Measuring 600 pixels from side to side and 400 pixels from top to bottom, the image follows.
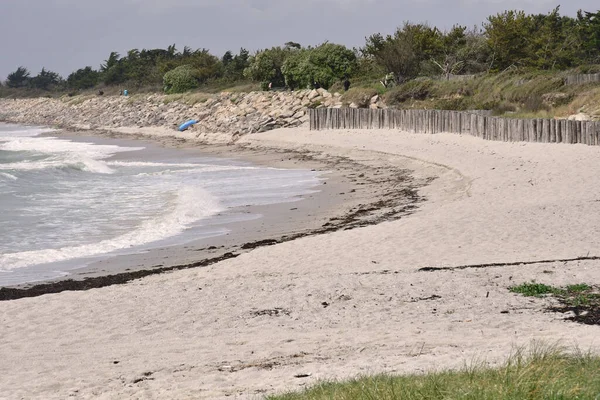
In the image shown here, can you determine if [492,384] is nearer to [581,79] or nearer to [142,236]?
[142,236]

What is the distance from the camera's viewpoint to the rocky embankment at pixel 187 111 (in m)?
55.8

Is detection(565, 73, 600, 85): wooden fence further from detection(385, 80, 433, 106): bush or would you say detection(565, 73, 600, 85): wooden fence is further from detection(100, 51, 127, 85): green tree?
detection(100, 51, 127, 85): green tree

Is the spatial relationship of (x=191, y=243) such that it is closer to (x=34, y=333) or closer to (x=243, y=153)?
(x=34, y=333)

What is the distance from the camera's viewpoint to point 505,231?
1655 cm

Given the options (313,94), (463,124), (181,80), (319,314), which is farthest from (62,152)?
(319,314)

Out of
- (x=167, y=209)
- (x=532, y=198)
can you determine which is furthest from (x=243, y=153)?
(x=532, y=198)

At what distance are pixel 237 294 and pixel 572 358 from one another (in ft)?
21.3

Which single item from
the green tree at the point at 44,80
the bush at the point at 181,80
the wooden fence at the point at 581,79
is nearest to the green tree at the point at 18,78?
the green tree at the point at 44,80

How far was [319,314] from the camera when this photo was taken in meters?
11.4

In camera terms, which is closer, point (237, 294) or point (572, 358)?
point (572, 358)

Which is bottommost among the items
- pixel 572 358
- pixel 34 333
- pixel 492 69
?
pixel 34 333

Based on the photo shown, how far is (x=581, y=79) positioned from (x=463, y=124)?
7811 mm

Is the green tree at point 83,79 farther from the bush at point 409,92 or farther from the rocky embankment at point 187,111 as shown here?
the bush at point 409,92

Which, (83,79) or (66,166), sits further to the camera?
(83,79)
